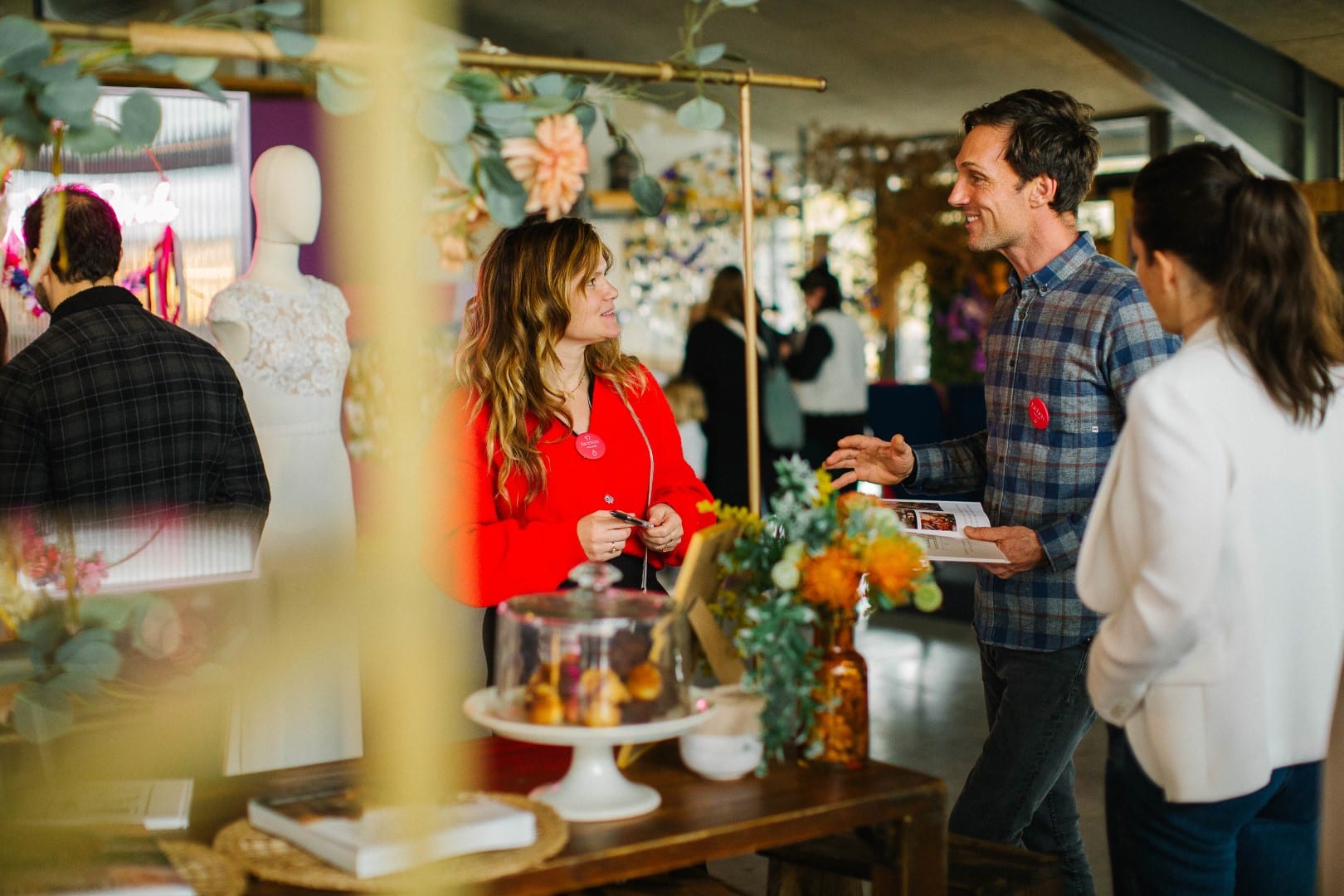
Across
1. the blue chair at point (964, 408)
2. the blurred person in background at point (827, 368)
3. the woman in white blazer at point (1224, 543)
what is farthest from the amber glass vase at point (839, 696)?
the blue chair at point (964, 408)

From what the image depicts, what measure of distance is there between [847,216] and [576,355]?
23.1ft

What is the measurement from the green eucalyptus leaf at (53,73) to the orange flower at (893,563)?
0.96 metres

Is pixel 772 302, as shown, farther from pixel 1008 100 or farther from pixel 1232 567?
pixel 1232 567

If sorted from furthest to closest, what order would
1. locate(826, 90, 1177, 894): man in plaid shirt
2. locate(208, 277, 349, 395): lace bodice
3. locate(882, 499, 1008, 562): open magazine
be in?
locate(208, 277, 349, 395): lace bodice, locate(826, 90, 1177, 894): man in plaid shirt, locate(882, 499, 1008, 562): open magazine

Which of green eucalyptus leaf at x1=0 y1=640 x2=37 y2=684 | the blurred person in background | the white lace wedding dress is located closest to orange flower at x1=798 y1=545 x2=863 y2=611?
green eucalyptus leaf at x1=0 y1=640 x2=37 y2=684

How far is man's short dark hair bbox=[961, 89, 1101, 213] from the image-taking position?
6.79 feet

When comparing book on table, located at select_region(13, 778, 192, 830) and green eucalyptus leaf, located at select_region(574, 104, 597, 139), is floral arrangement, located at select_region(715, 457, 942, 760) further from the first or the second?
book on table, located at select_region(13, 778, 192, 830)

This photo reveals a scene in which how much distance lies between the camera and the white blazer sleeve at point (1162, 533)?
1379 mm

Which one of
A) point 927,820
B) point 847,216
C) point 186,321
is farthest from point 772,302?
point 927,820

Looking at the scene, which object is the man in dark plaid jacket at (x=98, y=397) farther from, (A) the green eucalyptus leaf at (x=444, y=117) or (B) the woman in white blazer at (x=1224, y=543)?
(B) the woman in white blazer at (x=1224, y=543)

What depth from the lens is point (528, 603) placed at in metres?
1.47

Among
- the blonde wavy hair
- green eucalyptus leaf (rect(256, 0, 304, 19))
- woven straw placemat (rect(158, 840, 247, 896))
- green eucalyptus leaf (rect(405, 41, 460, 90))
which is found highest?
green eucalyptus leaf (rect(256, 0, 304, 19))

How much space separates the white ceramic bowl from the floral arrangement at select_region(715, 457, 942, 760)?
1.0 inches

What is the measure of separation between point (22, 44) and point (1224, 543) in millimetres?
1267
